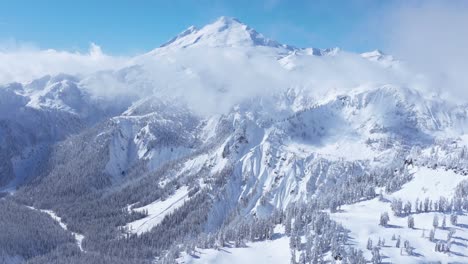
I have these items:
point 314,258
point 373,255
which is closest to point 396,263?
point 373,255

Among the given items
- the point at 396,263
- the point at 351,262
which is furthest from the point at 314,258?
the point at 396,263

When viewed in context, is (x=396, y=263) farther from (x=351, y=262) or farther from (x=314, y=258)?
(x=314, y=258)

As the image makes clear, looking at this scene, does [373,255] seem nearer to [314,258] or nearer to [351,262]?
[351,262]

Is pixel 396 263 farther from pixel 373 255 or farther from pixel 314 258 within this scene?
pixel 314 258
